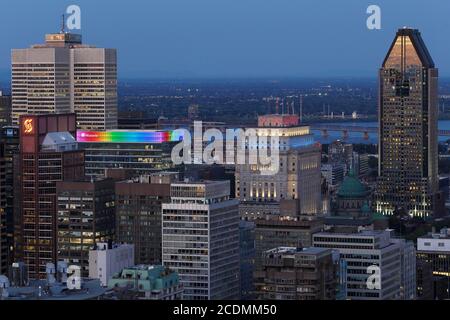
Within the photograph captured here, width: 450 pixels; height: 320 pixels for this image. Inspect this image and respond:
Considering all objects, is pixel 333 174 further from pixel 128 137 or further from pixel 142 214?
pixel 142 214

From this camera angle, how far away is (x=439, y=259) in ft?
95.2

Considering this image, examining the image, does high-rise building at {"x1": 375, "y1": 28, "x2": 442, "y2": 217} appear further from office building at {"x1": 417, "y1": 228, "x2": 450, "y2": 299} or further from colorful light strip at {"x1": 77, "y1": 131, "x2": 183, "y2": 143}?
office building at {"x1": 417, "y1": 228, "x2": 450, "y2": 299}

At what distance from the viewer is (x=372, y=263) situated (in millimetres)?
24016

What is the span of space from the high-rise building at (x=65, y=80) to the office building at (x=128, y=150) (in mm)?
7800

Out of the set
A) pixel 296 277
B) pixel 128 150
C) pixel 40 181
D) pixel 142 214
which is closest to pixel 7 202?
pixel 40 181

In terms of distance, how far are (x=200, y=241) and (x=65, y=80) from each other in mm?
23447

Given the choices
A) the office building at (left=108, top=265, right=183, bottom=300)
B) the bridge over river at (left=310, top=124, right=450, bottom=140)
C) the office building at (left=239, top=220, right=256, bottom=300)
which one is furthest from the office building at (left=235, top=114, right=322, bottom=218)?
the bridge over river at (left=310, top=124, right=450, bottom=140)

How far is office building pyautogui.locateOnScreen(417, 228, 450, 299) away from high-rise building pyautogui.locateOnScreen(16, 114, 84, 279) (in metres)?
8.41

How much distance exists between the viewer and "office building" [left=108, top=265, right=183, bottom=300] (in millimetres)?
19109

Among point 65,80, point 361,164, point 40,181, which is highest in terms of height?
point 65,80

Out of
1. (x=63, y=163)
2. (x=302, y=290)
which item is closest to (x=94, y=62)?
(x=63, y=163)

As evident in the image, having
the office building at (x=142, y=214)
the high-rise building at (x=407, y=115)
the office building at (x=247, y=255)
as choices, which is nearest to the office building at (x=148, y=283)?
the office building at (x=247, y=255)

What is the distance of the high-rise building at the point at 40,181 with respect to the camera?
28.4 meters
